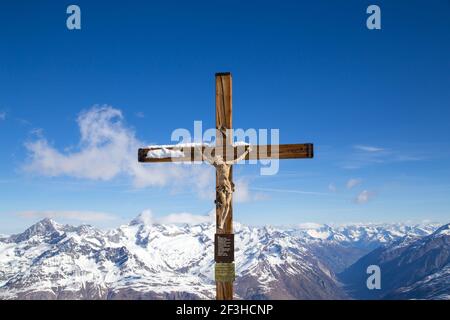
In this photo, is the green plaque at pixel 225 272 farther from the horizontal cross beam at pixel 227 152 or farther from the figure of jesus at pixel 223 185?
the horizontal cross beam at pixel 227 152

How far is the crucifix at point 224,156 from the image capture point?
34.7ft

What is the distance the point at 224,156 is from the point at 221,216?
153 cm

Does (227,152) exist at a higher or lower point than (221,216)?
higher

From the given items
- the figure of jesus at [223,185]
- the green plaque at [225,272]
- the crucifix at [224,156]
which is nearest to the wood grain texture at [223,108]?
the crucifix at [224,156]

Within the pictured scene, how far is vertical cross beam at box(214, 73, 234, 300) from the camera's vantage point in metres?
10.5

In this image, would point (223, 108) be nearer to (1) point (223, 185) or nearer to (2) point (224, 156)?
(2) point (224, 156)

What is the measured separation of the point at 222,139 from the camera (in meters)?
11.6

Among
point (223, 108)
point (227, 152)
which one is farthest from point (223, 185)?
point (223, 108)

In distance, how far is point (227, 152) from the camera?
11.5 meters

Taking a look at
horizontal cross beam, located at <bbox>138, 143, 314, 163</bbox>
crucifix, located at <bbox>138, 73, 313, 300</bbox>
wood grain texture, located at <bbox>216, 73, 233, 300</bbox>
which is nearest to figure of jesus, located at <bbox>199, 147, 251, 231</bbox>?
crucifix, located at <bbox>138, 73, 313, 300</bbox>

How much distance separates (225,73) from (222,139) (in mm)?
1674
